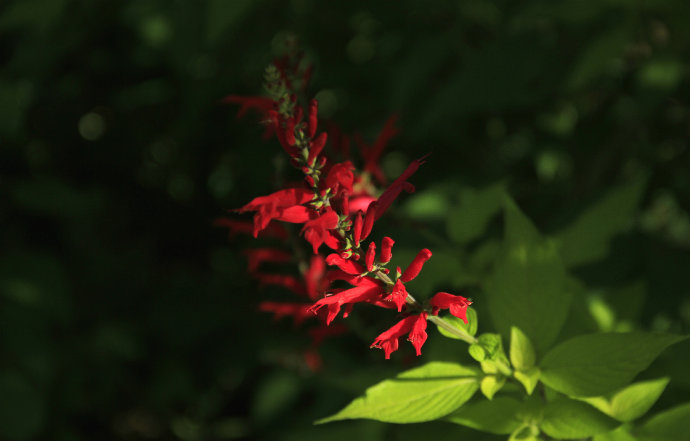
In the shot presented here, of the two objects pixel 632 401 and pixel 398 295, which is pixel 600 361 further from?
pixel 398 295

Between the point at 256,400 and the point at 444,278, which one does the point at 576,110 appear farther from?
the point at 256,400

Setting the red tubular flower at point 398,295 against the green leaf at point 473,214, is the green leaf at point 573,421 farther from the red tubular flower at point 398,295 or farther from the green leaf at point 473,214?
the green leaf at point 473,214

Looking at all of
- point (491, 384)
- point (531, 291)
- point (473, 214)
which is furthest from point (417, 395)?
point (473, 214)

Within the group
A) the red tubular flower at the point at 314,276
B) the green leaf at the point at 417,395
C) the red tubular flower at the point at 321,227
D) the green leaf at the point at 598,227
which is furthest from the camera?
the green leaf at the point at 598,227

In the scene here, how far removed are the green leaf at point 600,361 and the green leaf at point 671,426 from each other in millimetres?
149

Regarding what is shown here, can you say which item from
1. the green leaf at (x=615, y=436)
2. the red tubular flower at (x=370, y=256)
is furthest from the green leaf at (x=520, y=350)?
the red tubular flower at (x=370, y=256)

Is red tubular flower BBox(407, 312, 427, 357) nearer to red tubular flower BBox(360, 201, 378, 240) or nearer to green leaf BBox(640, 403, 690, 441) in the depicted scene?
red tubular flower BBox(360, 201, 378, 240)

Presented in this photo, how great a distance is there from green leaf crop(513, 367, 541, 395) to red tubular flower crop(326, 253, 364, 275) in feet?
0.85

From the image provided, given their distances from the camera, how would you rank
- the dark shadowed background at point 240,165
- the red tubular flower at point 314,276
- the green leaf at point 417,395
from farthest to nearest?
1. the dark shadowed background at point 240,165
2. the red tubular flower at point 314,276
3. the green leaf at point 417,395

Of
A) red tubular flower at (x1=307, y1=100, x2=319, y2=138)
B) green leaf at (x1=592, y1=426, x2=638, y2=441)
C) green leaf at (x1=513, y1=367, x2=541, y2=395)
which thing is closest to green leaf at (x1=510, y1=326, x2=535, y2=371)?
green leaf at (x1=513, y1=367, x2=541, y2=395)

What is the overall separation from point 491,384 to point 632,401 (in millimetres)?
224

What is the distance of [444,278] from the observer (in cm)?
103

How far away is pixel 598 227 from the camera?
42.9 inches

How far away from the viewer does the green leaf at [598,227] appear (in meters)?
1.08
